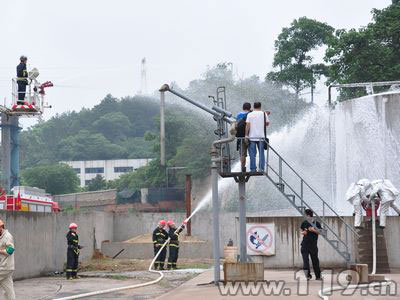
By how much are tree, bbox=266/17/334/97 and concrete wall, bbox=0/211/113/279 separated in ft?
106

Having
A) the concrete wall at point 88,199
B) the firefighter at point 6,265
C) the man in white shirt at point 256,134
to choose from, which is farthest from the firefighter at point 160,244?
the concrete wall at point 88,199

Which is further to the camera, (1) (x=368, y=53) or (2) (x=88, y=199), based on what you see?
(2) (x=88, y=199)

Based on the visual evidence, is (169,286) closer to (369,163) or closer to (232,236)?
(369,163)

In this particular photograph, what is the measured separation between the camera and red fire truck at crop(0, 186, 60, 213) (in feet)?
Result: 85.2

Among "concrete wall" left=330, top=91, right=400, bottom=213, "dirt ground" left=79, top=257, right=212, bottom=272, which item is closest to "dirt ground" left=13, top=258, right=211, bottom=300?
"dirt ground" left=79, top=257, right=212, bottom=272

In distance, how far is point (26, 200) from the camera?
27.3 m

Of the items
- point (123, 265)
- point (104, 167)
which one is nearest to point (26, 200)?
point (123, 265)

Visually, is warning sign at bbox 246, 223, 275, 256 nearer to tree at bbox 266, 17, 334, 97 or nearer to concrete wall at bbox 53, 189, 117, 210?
tree at bbox 266, 17, 334, 97

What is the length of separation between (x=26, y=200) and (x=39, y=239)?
A: 4.49 m

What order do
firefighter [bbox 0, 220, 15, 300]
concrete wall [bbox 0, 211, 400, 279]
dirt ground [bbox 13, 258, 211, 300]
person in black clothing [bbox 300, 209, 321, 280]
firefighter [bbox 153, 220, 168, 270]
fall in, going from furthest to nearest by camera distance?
firefighter [bbox 153, 220, 168, 270] < concrete wall [bbox 0, 211, 400, 279] < person in black clothing [bbox 300, 209, 321, 280] < dirt ground [bbox 13, 258, 211, 300] < firefighter [bbox 0, 220, 15, 300]

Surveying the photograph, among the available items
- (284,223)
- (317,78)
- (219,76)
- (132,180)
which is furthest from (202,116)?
(284,223)

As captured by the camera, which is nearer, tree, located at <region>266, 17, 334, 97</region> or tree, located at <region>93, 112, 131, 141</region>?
tree, located at <region>266, 17, 334, 97</region>

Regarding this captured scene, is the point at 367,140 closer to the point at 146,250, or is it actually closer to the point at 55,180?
the point at 146,250

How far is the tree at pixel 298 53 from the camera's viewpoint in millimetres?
58344
